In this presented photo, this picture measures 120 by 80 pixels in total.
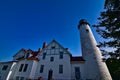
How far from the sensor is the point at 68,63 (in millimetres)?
19250

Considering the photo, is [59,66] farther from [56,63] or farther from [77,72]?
[77,72]

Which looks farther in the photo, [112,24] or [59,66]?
[59,66]

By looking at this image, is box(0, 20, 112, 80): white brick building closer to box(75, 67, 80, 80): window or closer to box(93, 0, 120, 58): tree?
box(75, 67, 80, 80): window

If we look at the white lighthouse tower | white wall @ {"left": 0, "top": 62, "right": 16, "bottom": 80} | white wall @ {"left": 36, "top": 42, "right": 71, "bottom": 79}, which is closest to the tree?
the white lighthouse tower

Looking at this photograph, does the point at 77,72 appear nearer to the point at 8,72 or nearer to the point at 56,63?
the point at 56,63

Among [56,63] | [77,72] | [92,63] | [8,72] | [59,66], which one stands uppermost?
[56,63]

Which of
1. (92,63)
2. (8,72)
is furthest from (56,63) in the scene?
(8,72)

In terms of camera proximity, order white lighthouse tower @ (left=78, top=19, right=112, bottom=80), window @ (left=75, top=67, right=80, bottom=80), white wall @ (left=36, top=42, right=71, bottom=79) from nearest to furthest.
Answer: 1. white lighthouse tower @ (left=78, top=19, right=112, bottom=80)
2. window @ (left=75, top=67, right=80, bottom=80)
3. white wall @ (left=36, top=42, right=71, bottom=79)

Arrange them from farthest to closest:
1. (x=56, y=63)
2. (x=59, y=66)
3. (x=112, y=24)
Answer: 1. (x=56, y=63)
2. (x=59, y=66)
3. (x=112, y=24)

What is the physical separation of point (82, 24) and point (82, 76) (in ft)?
49.0

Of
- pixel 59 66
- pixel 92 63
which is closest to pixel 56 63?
pixel 59 66

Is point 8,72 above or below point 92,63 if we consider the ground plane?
below

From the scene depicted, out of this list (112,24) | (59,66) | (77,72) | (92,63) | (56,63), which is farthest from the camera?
(56,63)

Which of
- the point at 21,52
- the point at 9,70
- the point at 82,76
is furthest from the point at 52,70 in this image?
the point at 21,52
